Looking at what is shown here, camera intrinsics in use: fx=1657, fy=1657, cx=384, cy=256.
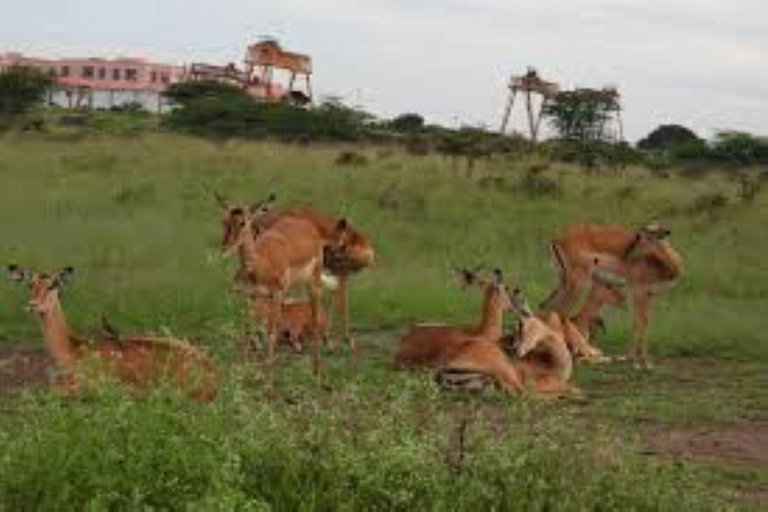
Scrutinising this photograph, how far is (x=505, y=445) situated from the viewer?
620 cm

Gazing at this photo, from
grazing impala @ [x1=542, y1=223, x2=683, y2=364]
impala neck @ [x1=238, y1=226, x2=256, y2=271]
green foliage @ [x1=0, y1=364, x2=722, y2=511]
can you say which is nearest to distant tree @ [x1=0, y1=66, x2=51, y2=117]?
grazing impala @ [x1=542, y1=223, x2=683, y2=364]

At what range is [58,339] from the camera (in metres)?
9.47

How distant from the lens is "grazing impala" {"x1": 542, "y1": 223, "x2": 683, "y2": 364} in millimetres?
13508

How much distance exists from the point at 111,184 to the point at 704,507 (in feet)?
52.4

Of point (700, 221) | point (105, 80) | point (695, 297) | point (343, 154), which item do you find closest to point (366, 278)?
point (695, 297)

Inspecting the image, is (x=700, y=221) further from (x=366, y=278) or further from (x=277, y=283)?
(x=277, y=283)

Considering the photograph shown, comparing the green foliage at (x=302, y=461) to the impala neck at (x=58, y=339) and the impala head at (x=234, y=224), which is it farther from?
the impala head at (x=234, y=224)

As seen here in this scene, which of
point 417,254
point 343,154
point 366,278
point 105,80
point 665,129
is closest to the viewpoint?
point 366,278

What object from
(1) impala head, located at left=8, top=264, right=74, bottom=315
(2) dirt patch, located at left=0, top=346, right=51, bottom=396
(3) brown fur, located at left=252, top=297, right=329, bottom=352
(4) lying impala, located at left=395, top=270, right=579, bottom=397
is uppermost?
(1) impala head, located at left=8, top=264, right=74, bottom=315

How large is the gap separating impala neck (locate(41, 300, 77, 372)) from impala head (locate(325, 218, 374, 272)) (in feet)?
11.8

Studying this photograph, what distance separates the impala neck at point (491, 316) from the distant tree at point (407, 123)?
3706cm

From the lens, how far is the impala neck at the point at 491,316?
11.2m

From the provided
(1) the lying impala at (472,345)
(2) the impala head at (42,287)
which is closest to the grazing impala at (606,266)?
(1) the lying impala at (472,345)

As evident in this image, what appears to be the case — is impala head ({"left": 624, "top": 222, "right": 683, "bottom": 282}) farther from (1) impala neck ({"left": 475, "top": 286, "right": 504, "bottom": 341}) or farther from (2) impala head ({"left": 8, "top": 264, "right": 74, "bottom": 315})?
(2) impala head ({"left": 8, "top": 264, "right": 74, "bottom": 315})
